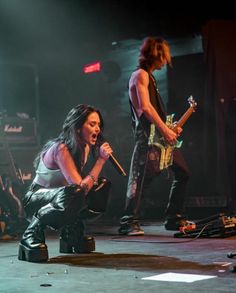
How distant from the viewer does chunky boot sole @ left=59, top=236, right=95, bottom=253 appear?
430cm

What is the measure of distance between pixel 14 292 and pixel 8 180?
3.95m

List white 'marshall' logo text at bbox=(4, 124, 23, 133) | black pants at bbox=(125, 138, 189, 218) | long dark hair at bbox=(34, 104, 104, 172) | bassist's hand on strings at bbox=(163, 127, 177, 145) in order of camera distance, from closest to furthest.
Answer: long dark hair at bbox=(34, 104, 104, 172)
bassist's hand on strings at bbox=(163, 127, 177, 145)
black pants at bbox=(125, 138, 189, 218)
white 'marshall' logo text at bbox=(4, 124, 23, 133)

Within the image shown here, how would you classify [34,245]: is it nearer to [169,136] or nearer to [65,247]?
[65,247]

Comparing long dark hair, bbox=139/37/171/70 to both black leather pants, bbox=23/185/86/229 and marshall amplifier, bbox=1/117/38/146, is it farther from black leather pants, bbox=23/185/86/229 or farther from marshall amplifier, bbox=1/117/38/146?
marshall amplifier, bbox=1/117/38/146

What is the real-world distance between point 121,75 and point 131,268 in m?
5.40

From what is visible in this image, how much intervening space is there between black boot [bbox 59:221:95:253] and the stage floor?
0.07 meters

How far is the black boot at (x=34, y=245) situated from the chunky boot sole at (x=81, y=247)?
1.17ft

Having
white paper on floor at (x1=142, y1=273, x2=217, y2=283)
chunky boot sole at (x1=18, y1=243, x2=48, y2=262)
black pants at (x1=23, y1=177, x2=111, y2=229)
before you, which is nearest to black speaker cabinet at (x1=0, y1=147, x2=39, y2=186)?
black pants at (x1=23, y1=177, x2=111, y2=229)

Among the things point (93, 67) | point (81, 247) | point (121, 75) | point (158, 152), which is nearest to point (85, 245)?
point (81, 247)

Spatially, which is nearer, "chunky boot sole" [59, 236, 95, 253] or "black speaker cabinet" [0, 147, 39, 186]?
"chunky boot sole" [59, 236, 95, 253]

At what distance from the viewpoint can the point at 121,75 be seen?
342 inches

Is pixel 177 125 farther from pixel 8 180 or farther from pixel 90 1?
Answer: pixel 90 1

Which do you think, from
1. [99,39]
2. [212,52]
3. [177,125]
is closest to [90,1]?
[99,39]

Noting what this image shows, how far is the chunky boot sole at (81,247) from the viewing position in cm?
430
